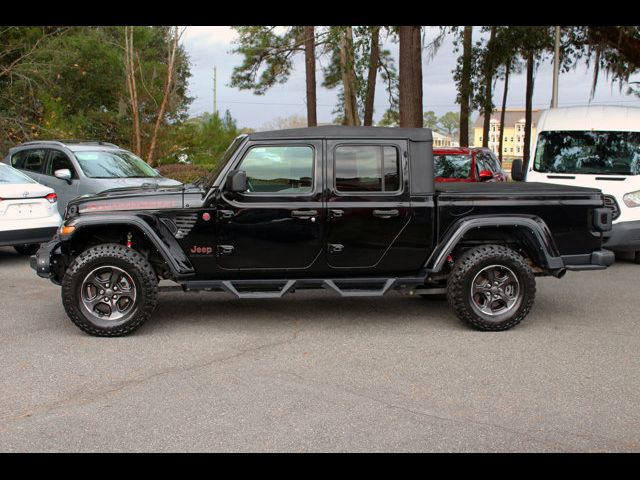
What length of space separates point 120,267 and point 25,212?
173 inches

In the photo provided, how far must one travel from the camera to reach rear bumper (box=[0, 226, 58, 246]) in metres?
9.70

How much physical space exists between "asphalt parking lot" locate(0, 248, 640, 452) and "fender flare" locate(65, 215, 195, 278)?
64cm

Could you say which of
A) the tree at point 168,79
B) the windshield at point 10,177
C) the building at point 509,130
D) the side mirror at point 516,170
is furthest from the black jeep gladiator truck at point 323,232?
the building at point 509,130

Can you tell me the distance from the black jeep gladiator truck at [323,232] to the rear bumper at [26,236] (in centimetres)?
345

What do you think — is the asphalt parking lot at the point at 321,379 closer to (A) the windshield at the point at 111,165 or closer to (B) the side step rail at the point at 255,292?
(B) the side step rail at the point at 255,292

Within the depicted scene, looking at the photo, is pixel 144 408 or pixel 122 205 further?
pixel 122 205

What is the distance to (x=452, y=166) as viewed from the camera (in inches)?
507

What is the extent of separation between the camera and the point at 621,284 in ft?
29.6

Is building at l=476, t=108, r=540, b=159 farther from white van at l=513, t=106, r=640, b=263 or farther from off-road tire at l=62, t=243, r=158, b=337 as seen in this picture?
off-road tire at l=62, t=243, r=158, b=337

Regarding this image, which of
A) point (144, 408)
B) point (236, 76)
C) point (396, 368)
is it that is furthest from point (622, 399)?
point (236, 76)

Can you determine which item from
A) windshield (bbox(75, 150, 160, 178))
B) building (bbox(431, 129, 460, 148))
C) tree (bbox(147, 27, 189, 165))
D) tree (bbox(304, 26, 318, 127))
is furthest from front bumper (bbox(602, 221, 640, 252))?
tree (bbox(304, 26, 318, 127))

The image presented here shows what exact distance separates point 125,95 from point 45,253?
20.7 meters

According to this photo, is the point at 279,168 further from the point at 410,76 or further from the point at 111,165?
the point at 410,76

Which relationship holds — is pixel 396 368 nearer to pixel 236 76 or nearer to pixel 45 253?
pixel 45 253
